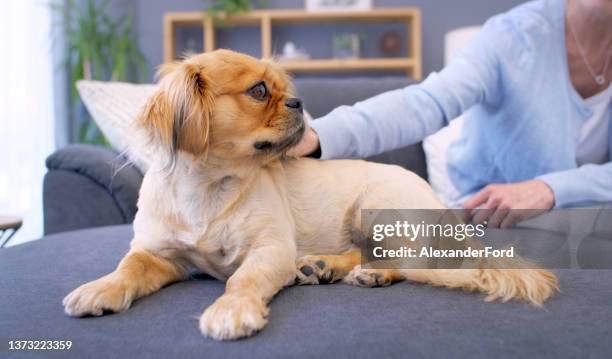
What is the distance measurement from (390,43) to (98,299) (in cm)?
362

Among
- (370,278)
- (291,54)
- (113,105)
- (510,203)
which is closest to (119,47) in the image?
(291,54)

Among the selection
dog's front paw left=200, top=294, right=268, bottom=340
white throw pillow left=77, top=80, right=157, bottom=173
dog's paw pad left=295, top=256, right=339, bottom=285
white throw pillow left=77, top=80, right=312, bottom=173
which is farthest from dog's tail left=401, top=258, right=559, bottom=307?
white throw pillow left=77, top=80, right=157, bottom=173

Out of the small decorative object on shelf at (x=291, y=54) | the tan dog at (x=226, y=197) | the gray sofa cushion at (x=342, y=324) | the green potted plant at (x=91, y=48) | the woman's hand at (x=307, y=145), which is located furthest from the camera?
the small decorative object on shelf at (x=291, y=54)

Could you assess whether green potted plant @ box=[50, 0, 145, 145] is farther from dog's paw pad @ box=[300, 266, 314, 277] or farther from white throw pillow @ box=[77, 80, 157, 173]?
dog's paw pad @ box=[300, 266, 314, 277]

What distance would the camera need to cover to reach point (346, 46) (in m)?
4.11

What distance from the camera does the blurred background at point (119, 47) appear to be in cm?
302

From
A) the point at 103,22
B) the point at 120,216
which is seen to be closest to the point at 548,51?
the point at 120,216

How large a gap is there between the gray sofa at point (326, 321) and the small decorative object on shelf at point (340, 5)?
3077 millimetres

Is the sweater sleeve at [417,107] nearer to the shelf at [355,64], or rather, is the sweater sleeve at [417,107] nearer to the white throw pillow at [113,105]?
the white throw pillow at [113,105]

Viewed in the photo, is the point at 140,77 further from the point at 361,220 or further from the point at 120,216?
the point at 361,220

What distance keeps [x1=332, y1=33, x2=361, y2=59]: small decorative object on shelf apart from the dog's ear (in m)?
3.15

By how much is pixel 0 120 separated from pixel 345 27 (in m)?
2.56

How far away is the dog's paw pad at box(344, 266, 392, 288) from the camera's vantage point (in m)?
1.06

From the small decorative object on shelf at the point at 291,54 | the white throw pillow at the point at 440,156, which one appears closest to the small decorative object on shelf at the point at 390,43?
the small decorative object on shelf at the point at 291,54
